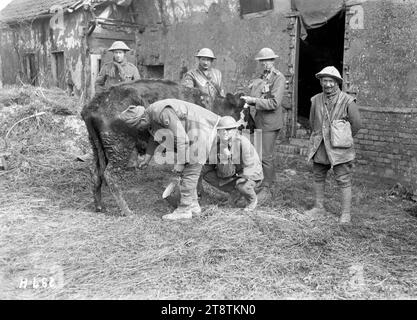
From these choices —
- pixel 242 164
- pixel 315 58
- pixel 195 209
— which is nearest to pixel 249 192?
pixel 242 164

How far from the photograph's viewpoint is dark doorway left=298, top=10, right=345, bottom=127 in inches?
409

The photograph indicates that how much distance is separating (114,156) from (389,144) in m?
4.17

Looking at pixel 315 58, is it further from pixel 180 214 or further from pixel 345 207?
pixel 180 214

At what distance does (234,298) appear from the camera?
355cm

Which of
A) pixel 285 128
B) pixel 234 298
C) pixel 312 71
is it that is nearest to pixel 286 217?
pixel 234 298

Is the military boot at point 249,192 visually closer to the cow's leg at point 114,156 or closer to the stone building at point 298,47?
the cow's leg at point 114,156

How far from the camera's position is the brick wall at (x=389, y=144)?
6.88 m

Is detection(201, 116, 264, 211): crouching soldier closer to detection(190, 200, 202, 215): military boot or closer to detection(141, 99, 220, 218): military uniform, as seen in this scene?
detection(141, 99, 220, 218): military uniform

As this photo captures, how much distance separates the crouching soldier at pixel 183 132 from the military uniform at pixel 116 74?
9.40 feet

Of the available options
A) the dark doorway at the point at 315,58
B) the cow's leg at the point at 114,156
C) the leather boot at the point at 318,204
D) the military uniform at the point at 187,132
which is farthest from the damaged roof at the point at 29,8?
the leather boot at the point at 318,204

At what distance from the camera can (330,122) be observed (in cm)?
546

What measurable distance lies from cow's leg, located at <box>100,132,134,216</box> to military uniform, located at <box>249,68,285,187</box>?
1862mm

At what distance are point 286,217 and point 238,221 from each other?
2.12ft
